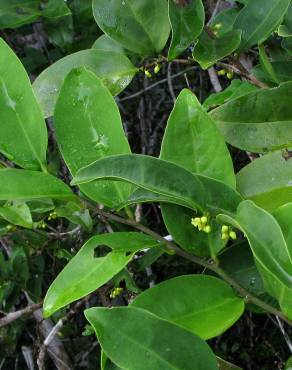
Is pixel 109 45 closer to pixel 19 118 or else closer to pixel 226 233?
pixel 19 118

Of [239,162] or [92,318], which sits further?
[239,162]

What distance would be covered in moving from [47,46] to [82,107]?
1.14m

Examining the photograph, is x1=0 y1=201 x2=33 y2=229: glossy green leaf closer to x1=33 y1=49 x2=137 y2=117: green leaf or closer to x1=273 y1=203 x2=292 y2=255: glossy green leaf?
x1=33 y1=49 x2=137 y2=117: green leaf

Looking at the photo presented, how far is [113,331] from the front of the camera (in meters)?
0.68

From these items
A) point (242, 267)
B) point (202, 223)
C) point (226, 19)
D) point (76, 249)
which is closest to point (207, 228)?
point (202, 223)

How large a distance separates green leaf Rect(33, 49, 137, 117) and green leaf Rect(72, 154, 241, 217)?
39cm

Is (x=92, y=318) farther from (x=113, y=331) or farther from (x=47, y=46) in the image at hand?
(x=47, y=46)

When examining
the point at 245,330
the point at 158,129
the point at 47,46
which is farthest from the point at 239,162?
the point at 47,46

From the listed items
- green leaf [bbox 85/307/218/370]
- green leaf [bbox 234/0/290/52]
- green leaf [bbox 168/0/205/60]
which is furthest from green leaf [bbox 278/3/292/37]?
green leaf [bbox 85/307/218/370]

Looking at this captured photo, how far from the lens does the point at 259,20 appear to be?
101 cm

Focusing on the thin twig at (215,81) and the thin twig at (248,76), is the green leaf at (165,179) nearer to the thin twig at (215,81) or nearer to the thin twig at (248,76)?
the thin twig at (248,76)

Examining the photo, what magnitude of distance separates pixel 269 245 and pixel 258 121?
0.32 metres

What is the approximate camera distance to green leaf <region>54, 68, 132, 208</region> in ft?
2.81

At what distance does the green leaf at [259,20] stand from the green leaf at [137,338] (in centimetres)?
53
